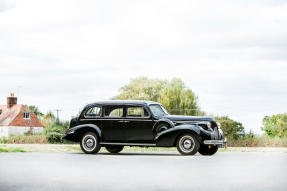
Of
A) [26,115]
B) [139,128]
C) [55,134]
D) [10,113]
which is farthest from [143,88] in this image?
[139,128]

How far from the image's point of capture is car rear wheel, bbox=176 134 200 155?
16297 mm

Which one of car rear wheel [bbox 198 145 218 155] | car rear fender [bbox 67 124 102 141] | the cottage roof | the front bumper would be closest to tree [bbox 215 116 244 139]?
car rear wheel [bbox 198 145 218 155]

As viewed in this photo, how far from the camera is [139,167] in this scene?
40.8 feet

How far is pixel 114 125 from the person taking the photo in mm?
17406

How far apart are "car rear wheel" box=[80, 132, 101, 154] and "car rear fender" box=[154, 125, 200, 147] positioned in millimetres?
2251

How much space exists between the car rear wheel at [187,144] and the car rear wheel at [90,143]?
294cm

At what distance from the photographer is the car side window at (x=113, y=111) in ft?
57.4

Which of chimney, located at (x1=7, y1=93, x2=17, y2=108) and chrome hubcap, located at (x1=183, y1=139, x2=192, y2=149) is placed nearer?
chrome hubcap, located at (x1=183, y1=139, x2=192, y2=149)

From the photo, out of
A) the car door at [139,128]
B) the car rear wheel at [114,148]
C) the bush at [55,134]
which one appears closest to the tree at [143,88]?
the bush at [55,134]

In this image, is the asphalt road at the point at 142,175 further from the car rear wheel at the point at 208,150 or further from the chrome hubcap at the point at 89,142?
the chrome hubcap at the point at 89,142

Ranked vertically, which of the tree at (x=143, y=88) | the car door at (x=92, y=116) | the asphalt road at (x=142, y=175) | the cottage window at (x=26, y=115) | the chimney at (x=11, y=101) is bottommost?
the asphalt road at (x=142, y=175)

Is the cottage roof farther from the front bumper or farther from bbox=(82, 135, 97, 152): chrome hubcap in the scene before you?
the front bumper

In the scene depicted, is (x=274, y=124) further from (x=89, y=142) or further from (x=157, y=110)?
(x=89, y=142)

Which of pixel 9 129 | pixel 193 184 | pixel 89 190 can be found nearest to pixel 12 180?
pixel 89 190
